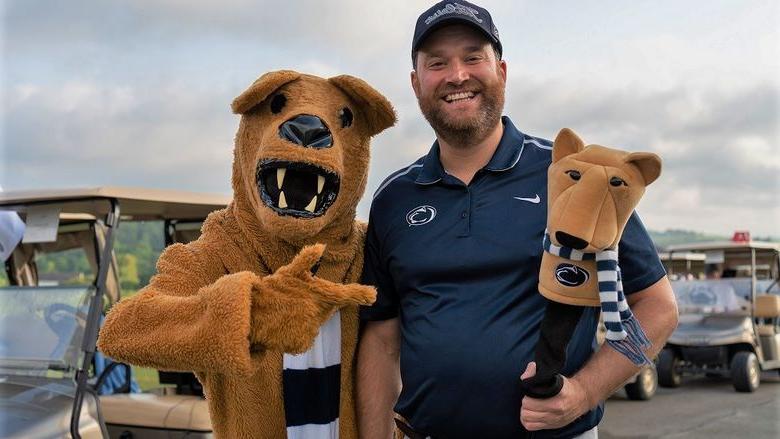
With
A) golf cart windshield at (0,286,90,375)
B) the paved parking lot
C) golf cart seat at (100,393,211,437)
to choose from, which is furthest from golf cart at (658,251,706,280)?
golf cart windshield at (0,286,90,375)

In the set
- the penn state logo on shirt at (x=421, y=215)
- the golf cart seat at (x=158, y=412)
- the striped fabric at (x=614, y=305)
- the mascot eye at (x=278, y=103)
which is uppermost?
the mascot eye at (x=278, y=103)

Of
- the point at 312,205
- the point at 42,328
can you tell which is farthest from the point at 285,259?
the point at 42,328

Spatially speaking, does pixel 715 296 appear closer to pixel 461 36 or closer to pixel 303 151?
pixel 461 36

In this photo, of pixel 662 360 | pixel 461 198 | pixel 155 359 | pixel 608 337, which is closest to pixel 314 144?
pixel 461 198

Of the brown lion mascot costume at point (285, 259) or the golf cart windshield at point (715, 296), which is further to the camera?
the golf cart windshield at point (715, 296)

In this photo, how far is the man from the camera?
185 centimetres

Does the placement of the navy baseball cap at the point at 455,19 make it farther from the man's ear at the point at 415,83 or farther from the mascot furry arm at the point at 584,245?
the mascot furry arm at the point at 584,245

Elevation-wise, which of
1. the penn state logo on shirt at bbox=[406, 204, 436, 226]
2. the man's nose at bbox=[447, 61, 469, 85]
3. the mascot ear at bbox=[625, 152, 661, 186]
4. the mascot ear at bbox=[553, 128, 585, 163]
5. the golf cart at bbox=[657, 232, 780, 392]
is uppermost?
the man's nose at bbox=[447, 61, 469, 85]

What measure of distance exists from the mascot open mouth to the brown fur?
0.58m

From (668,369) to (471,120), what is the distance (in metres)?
9.37

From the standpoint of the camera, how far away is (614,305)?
64.3 inches

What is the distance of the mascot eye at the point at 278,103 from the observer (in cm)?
200

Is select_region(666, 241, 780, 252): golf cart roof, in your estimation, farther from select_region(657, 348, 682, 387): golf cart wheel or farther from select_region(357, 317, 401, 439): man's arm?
select_region(357, 317, 401, 439): man's arm

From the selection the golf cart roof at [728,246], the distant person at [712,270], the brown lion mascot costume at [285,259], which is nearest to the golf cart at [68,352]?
the brown lion mascot costume at [285,259]
